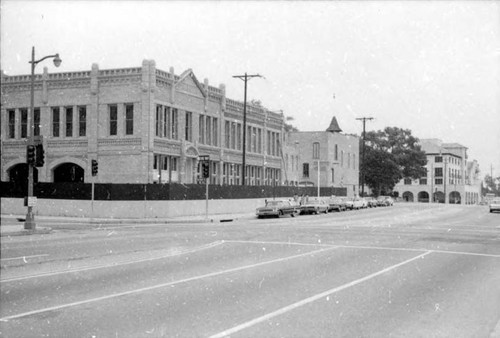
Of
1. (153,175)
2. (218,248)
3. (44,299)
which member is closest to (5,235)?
(218,248)

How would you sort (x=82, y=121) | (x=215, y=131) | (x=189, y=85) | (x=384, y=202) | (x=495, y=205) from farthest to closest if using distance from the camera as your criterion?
(x=384, y=202) → (x=215, y=131) → (x=495, y=205) → (x=189, y=85) → (x=82, y=121)

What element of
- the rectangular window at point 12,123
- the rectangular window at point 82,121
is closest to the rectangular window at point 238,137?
the rectangular window at point 82,121

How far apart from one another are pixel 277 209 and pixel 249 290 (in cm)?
3195

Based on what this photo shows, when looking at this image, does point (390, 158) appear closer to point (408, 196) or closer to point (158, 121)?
point (408, 196)

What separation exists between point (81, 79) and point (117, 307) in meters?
39.4

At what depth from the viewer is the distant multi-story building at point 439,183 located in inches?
5394

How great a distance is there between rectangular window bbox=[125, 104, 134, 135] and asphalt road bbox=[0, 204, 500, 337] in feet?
86.0

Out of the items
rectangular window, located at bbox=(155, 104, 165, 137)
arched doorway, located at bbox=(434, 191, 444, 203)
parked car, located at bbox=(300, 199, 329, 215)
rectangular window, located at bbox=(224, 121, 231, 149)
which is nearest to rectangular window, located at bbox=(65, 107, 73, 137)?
rectangular window, located at bbox=(155, 104, 165, 137)

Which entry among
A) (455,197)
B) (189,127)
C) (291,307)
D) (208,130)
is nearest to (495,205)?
(208,130)

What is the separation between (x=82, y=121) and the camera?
152 feet

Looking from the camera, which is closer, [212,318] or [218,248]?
[212,318]

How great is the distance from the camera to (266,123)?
67312 millimetres

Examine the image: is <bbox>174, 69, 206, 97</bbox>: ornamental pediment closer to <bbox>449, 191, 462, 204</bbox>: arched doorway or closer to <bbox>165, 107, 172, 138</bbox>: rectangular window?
<bbox>165, 107, 172, 138</bbox>: rectangular window

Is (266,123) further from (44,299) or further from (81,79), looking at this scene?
(44,299)
